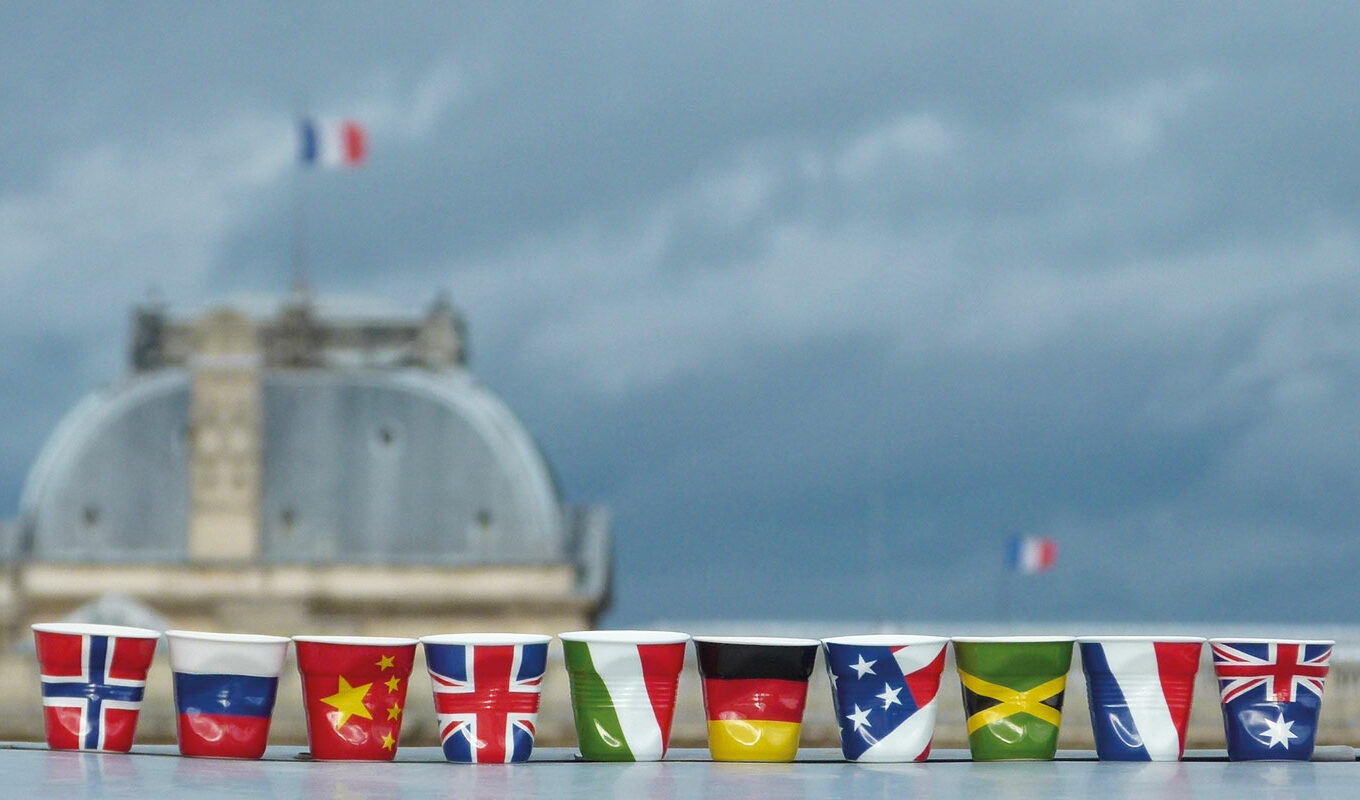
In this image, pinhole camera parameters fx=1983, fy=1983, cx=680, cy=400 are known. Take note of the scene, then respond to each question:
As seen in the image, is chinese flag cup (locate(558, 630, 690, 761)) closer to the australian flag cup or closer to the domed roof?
the australian flag cup

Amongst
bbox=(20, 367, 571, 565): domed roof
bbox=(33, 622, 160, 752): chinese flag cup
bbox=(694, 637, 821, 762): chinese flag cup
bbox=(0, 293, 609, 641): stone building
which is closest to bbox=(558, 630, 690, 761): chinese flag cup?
bbox=(694, 637, 821, 762): chinese flag cup

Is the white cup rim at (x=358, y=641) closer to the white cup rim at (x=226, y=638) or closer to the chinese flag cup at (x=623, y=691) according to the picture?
the white cup rim at (x=226, y=638)

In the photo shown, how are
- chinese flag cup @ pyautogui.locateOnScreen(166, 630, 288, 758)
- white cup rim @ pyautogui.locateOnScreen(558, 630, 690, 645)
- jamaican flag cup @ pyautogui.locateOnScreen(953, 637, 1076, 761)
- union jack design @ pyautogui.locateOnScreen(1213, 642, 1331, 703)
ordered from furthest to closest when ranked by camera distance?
1. union jack design @ pyautogui.locateOnScreen(1213, 642, 1331, 703)
2. jamaican flag cup @ pyautogui.locateOnScreen(953, 637, 1076, 761)
3. chinese flag cup @ pyautogui.locateOnScreen(166, 630, 288, 758)
4. white cup rim @ pyautogui.locateOnScreen(558, 630, 690, 645)

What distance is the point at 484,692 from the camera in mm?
5477

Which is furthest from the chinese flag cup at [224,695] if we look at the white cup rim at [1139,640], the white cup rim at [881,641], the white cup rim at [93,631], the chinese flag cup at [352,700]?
the white cup rim at [1139,640]

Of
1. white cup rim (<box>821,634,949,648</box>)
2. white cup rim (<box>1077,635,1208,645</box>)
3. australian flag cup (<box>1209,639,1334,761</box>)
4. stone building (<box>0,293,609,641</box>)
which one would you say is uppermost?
stone building (<box>0,293,609,641</box>)

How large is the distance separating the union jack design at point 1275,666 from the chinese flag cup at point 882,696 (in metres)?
0.95

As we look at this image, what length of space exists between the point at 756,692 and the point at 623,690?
38 cm

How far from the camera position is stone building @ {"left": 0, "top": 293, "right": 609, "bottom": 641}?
5638cm

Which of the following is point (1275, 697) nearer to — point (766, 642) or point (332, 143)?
point (766, 642)

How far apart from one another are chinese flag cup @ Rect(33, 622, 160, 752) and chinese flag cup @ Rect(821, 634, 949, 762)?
202cm

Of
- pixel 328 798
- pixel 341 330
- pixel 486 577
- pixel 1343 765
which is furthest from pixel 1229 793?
pixel 341 330

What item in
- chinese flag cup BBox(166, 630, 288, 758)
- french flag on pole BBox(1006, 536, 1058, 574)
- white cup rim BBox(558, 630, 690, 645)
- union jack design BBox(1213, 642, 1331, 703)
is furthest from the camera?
french flag on pole BBox(1006, 536, 1058, 574)

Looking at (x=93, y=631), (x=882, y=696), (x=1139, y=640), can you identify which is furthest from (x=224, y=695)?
(x=1139, y=640)
